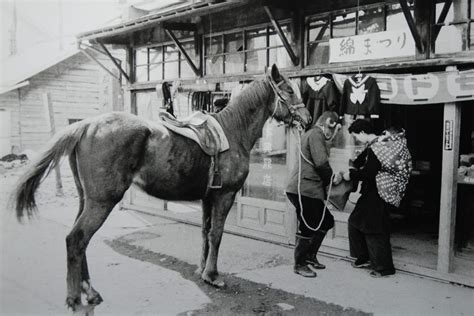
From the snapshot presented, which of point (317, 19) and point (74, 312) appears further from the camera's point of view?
point (317, 19)

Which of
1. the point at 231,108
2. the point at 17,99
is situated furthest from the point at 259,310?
the point at 17,99

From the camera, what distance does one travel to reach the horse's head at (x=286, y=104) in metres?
5.16

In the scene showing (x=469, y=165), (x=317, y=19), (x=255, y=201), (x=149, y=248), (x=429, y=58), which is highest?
(x=317, y=19)

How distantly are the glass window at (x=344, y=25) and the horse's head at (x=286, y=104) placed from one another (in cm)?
157

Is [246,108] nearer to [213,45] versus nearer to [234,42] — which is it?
[234,42]

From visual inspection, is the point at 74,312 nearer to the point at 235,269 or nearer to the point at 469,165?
the point at 235,269

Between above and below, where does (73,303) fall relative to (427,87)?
below

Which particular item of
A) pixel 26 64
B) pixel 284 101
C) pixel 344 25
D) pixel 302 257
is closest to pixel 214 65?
pixel 344 25

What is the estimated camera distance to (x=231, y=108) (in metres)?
5.25

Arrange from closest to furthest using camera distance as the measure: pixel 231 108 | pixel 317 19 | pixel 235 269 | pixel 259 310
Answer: pixel 259 310
pixel 231 108
pixel 235 269
pixel 317 19

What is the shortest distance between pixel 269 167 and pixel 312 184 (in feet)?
7.07

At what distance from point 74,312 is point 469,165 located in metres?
5.74

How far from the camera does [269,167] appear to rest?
750 centimetres

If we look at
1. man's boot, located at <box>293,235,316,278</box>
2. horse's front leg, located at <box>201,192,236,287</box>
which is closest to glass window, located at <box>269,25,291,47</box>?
horse's front leg, located at <box>201,192,236,287</box>
